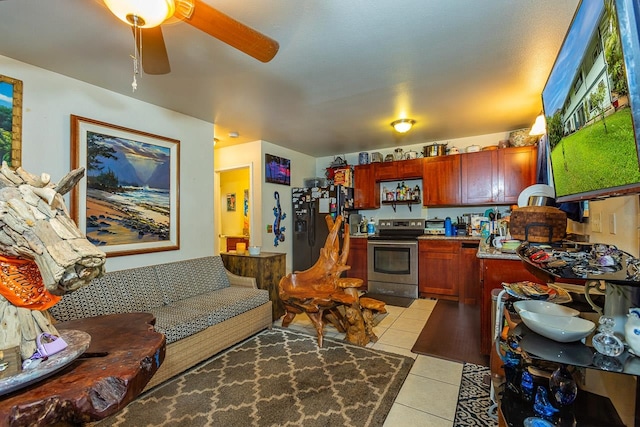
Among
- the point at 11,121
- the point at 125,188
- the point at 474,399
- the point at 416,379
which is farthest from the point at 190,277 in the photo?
the point at 474,399

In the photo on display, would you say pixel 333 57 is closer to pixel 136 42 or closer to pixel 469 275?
pixel 136 42

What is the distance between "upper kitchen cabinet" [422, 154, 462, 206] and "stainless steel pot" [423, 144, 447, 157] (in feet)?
0.24

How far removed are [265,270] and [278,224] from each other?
A: 1.43 m


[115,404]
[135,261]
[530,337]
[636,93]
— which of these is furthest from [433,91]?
[135,261]

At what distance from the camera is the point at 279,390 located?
200cm

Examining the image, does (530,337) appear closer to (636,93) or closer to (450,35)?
(636,93)

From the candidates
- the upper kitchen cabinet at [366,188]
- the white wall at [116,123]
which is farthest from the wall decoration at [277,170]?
the upper kitchen cabinet at [366,188]

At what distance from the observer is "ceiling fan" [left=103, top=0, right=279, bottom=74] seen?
120cm

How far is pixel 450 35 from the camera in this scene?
1.86 m

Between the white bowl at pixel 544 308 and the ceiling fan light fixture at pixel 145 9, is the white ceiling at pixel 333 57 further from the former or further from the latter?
the white bowl at pixel 544 308

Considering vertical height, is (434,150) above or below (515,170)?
above

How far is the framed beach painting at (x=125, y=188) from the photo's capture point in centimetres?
245

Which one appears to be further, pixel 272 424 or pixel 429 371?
pixel 429 371

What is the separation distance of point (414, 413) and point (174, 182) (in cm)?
304
